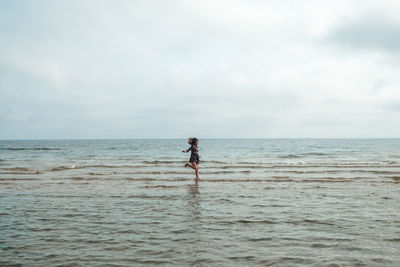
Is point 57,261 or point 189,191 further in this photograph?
point 189,191

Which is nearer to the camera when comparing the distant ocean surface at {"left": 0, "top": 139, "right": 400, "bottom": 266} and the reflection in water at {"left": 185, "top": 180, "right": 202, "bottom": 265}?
the distant ocean surface at {"left": 0, "top": 139, "right": 400, "bottom": 266}

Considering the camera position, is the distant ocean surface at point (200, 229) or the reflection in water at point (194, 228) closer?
the distant ocean surface at point (200, 229)

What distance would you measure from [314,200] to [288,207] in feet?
5.68

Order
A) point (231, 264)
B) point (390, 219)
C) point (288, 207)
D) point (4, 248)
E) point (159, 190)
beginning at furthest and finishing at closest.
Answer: point (159, 190)
point (288, 207)
point (390, 219)
point (4, 248)
point (231, 264)

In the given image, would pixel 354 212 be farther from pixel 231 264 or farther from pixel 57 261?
pixel 57 261

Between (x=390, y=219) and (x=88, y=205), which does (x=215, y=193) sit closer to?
(x=88, y=205)

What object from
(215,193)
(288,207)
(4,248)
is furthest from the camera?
(215,193)

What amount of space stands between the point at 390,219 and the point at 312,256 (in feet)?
13.0

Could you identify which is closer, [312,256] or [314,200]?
[312,256]

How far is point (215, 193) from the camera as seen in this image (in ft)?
42.3

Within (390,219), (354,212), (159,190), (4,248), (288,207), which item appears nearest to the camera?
(4,248)

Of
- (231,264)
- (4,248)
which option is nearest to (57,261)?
(4,248)

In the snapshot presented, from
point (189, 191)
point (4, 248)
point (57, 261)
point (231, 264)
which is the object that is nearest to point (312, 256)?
point (231, 264)

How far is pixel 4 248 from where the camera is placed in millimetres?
6012
